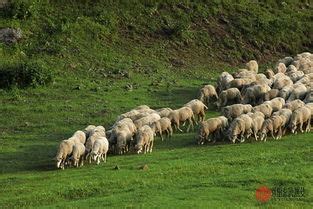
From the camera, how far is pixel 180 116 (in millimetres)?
22844

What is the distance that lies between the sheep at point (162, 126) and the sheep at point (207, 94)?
4544mm

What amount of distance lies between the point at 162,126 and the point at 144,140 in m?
1.71

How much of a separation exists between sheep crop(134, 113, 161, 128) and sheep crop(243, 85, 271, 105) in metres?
4.22

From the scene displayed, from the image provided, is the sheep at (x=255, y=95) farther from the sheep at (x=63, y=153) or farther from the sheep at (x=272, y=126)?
the sheep at (x=63, y=153)

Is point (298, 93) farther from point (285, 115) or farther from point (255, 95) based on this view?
point (285, 115)

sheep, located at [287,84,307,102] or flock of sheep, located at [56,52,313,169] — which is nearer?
flock of sheep, located at [56,52,313,169]

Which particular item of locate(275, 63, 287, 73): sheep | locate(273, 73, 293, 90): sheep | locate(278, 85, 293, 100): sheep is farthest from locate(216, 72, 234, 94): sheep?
locate(278, 85, 293, 100): sheep

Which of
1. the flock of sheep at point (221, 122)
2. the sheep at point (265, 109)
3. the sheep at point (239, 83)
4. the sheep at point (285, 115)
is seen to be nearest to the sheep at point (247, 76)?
the sheep at point (239, 83)

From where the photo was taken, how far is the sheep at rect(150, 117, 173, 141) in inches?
847

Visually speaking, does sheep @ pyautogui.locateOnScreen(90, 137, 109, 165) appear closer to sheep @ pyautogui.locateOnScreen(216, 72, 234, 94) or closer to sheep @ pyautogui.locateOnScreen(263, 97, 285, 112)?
sheep @ pyautogui.locateOnScreen(263, 97, 285, 112)

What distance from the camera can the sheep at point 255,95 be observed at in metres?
24.7

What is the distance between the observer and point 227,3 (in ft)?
133

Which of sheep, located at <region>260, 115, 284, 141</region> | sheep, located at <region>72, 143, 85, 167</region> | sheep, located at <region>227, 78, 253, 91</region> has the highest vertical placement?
sheep, located at <region>227, 78, 253, 91</region>

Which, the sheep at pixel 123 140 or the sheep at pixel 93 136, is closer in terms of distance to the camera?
the sheep at pixel 93 136
